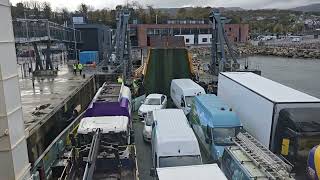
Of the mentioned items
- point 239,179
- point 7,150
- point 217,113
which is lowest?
point 239,179

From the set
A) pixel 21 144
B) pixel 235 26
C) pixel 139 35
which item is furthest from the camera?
pixel 235 26

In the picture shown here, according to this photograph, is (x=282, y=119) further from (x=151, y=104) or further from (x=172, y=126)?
(x=151, y=104)

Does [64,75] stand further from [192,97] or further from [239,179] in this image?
[239,179]

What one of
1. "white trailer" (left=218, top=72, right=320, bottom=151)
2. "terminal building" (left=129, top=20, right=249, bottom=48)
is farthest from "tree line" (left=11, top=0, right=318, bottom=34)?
"white trailer" (left=218, top=72, right=320, bottom=151)

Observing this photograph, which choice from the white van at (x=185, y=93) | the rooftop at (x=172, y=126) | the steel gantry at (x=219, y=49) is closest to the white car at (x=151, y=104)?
the white van at (x=185, y=93)

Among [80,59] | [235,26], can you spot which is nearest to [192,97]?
[80,59]

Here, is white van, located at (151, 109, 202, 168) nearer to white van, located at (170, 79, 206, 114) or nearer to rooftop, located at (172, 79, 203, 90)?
white van, located at (170, 79, 206, 114)

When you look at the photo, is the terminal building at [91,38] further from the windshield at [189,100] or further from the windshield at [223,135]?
the windshield at [223,135]
